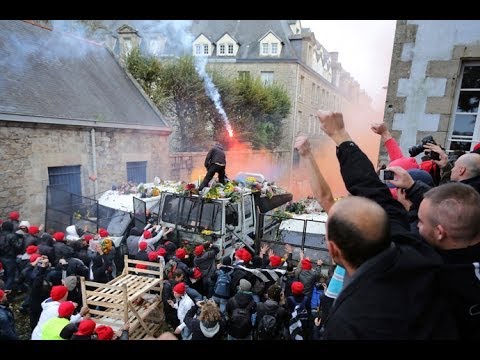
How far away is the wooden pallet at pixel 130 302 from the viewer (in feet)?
14.6

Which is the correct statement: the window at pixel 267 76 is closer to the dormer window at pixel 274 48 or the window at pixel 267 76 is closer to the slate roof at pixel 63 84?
the dormer window at pixel 274 48

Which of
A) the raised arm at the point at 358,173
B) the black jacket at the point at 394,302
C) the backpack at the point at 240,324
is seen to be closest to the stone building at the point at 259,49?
the backpack at the point at 240,324

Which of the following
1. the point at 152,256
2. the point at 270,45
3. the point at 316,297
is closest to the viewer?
the point at 316,297

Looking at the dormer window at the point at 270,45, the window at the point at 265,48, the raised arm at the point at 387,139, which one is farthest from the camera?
the window at the point at 265,48

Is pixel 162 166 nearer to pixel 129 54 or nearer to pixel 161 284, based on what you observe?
pixel 129 54

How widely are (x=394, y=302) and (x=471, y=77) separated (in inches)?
183

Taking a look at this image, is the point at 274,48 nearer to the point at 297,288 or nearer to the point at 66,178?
the point at 66,178

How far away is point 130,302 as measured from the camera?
461 cm

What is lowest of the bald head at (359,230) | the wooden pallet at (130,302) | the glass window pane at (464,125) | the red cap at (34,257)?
the wooden pallet at (130,302)

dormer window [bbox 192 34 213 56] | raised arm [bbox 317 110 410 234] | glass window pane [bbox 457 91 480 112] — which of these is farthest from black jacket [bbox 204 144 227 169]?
dormer window [bbox 192 34 213 56]

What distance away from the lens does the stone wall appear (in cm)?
902

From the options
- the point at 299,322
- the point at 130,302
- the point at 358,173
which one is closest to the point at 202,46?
the point at 130,302
